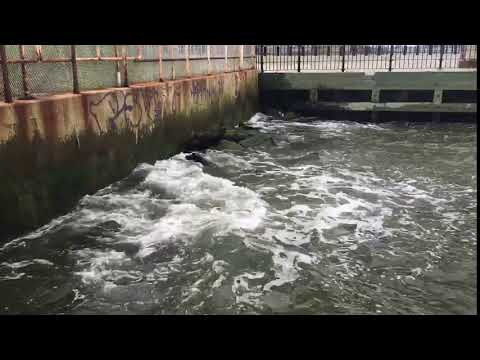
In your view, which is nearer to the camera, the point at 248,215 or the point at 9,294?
the point at 9,294

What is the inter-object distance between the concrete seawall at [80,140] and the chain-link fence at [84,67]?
356 millimetres

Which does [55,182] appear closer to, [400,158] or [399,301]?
[399,301]

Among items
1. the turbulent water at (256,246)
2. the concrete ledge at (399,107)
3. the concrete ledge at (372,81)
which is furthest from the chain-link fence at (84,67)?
the concrete ledge at (399,107)

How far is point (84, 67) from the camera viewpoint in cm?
892

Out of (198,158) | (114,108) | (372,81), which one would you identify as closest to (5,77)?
(114,108)

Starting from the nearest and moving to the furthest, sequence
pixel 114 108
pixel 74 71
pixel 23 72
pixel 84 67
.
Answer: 1. pixel 23 72
2. pixel 74 71
3. pixel 84 67
4. pixel 114 108

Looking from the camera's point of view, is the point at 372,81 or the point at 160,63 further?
the point at 372,81

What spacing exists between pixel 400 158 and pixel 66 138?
9965mm

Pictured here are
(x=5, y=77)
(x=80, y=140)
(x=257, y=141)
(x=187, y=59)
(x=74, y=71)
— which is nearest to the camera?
(x=5, y=77)

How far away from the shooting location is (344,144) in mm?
15297

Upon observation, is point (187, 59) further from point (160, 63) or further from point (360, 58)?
point (360, 58)

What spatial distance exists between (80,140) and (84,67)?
175cm

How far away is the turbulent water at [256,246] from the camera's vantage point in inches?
213
